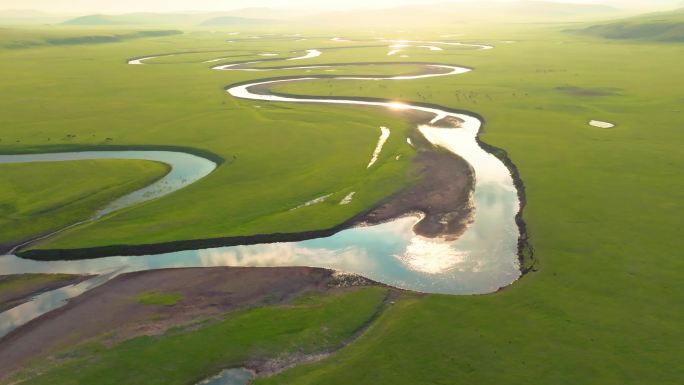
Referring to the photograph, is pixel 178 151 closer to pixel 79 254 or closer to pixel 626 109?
pixel 79 254

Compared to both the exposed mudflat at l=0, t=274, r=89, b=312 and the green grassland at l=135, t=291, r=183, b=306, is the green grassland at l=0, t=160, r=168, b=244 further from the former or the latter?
the green grassland at l=135, t=291, r=183, b=306

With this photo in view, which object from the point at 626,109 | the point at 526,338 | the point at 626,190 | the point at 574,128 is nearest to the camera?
the point at 526,338

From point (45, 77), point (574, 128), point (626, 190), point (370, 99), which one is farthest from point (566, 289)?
point (45, 77)

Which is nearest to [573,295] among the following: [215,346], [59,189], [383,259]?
[383,259]

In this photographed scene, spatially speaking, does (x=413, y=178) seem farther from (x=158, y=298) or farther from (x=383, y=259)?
(x=158, y=298)

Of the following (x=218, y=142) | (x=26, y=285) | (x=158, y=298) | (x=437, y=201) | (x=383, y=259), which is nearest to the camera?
(x=158, y=298)

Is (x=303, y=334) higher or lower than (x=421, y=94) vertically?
lower
